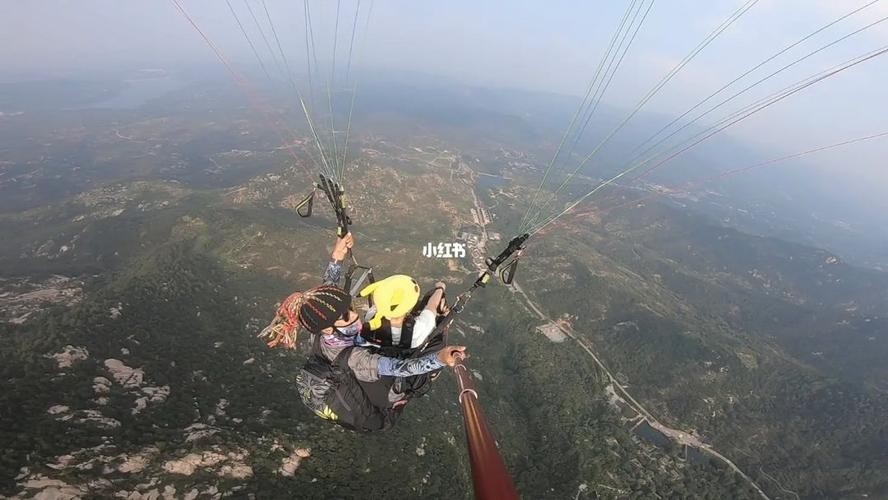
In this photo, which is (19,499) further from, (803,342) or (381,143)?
(381,143)

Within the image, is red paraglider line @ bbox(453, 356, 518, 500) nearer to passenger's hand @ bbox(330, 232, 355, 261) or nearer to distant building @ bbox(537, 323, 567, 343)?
passenger's hand @ bbox(330, 232, 355, 261)

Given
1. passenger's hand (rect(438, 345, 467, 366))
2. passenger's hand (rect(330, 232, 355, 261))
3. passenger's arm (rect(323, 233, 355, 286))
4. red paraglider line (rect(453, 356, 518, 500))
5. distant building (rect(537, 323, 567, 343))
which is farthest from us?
distant building (rect(537, 323, 567, 343))

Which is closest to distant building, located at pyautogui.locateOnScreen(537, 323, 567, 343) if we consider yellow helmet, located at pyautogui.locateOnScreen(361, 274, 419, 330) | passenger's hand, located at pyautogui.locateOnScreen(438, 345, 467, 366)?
yellow helmet, located at pyautogui.locateOnScreen(361, 274, 419, 330)

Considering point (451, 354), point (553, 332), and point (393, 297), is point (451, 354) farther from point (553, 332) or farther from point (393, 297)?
point (553, 332)

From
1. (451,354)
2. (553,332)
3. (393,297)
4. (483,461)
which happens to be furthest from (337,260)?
(553,332)

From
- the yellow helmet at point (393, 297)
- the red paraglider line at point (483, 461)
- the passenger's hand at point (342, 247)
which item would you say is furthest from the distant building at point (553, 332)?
the red paraglider line at point (483, 461)

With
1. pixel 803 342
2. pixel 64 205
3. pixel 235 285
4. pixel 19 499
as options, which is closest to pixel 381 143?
pixel 64 205
